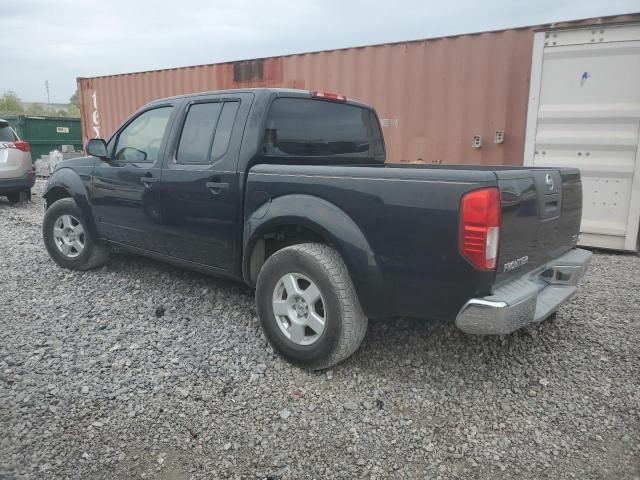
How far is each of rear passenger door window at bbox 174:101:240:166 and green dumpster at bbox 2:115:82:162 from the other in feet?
47.1

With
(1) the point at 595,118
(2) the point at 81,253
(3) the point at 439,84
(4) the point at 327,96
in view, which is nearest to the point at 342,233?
(4) the point at 327,96

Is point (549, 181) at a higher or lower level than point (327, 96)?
lower

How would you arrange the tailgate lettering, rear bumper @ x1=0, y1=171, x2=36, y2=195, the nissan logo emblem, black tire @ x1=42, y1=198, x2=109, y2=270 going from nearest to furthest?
the tailgate lettering
the nissan logo emblem
black tire @ x1=42, y1=198, x2=109, y2=270
rear bumper @ x1=0, y1=171, x2=36, y2=195

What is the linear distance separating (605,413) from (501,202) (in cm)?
135

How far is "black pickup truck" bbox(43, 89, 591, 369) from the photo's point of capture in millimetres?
2459

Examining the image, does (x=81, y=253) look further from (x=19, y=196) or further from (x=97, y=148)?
(x=19, y=196)

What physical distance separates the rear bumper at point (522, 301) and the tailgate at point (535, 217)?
6 centimetres

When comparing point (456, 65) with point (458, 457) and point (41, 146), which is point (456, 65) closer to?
point (458, 457)

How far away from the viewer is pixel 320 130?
149 inches

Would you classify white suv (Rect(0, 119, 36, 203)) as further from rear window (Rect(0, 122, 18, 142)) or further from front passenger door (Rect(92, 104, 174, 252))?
front passenger door (Rect(92, 104, 174, 252))

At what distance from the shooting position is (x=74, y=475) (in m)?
2.18

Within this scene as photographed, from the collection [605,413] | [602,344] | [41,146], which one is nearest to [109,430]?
[605,413]

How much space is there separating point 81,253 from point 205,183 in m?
2.15

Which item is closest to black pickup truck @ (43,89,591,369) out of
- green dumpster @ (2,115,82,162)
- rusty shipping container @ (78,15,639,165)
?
rusty shipping container @ (78,15,639,165)
